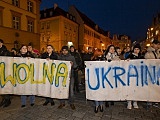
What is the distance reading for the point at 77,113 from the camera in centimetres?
529

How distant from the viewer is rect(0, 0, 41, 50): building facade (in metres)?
23.2

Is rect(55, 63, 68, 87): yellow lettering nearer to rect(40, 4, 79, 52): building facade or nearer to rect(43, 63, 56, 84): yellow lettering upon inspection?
rect(43, 63, 56, 84): yellow lettering

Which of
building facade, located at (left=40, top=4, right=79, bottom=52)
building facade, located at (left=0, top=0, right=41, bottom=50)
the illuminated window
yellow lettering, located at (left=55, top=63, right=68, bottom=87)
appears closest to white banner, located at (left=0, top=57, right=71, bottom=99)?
yellow lettering, located at (left=55, top=63, right=68, bottom=87)

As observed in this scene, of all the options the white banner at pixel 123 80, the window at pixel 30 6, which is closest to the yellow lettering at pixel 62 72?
the white banner at pixel 123 80

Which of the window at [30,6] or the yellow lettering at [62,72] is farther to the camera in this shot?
the window at [30,6]

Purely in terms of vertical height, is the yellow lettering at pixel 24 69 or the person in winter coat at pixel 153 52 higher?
the person in winter coat at pixel 153 52

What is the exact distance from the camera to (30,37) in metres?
27.9

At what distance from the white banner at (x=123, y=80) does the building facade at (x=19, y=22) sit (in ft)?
64.6

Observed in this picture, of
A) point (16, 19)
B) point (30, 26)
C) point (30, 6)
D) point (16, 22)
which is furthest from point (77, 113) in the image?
point (30, 6)

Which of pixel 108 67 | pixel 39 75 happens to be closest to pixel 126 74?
pixel 108 67

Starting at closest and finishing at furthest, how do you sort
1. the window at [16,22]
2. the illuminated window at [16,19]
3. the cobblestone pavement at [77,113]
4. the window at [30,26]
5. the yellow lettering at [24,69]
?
the cobblestone pavement at [77,113] → the yellow lettering at [24,69] → the illuminated window at [16,19] → the window at [16,22] → the window at [30,26]

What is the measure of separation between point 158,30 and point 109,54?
5778cm

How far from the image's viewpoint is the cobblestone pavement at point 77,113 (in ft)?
16.2

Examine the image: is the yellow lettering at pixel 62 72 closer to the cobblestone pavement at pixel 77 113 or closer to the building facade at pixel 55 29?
the cobblestone pavement at pixel 77 113
